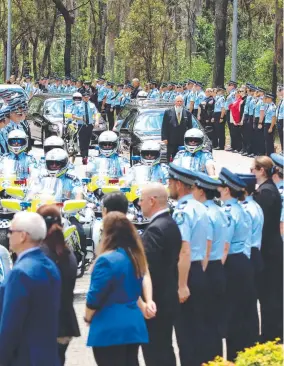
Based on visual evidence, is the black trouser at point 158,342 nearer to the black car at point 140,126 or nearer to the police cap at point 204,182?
the police cap at point 204,182

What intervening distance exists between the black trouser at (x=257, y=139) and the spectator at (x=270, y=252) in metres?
18.5

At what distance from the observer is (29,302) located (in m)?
6.94

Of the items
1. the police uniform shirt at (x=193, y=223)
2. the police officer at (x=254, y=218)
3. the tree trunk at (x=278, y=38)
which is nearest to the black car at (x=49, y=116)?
the tree trunk at (x=278, y=38)

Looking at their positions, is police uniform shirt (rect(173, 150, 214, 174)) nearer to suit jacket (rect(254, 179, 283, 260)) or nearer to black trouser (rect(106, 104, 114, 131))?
suit jacket (rect(254, 179, 283, 260))

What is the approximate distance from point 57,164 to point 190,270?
18.5ft

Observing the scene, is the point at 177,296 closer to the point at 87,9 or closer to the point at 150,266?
the point at 150,266

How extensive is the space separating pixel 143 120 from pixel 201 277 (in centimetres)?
1624

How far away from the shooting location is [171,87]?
115 feet

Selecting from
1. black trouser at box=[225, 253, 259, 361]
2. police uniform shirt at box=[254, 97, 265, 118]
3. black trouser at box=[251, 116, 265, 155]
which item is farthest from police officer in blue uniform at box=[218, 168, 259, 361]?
black trouser at box=[251, 116, 265, 155]

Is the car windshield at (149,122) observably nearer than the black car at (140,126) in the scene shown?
No

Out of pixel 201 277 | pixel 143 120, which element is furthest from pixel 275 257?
pixel 143 120

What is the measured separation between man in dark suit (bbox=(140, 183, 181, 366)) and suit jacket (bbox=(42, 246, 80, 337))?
2.86ft

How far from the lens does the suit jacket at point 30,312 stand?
272 inches

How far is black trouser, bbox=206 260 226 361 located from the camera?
9352 mm
